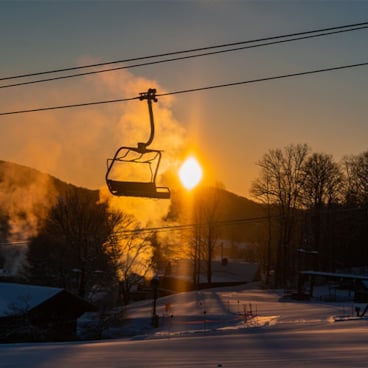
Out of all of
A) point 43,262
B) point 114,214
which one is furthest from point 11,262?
point 114,214

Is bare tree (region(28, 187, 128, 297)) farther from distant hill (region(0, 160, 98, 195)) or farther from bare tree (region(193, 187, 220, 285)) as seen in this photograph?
bare tree (region(193, 187, 220, 285))

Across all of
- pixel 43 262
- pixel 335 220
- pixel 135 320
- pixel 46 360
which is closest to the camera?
pixel 46 360

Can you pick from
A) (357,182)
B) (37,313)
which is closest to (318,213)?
(357,182)

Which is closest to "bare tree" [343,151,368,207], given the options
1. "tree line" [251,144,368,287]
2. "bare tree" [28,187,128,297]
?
"tree line" [251,144,368,287]

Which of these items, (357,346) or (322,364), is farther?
(357,346)

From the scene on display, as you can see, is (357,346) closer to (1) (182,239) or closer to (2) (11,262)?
(2) (11,262)

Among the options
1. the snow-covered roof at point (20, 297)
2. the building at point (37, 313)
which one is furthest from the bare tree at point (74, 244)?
the snow-covered roof at point (20, 297)

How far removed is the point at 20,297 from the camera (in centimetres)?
2625

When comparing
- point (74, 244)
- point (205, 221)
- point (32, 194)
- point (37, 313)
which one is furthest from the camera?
point (205, 221)

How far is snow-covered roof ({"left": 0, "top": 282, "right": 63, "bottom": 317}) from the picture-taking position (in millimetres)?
25375

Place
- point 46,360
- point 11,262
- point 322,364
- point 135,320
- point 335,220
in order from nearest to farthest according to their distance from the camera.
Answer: point 322,364 → point 46,360 → point 135,320 → point 11,262 → point 335,220

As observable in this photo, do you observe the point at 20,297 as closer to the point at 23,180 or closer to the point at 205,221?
the point at 23,180

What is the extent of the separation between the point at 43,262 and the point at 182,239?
19444 mm

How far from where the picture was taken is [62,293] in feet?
88.8
